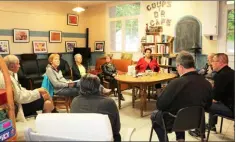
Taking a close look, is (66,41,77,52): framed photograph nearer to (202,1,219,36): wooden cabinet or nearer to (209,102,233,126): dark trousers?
(202,1,219,36): wooden cabinet

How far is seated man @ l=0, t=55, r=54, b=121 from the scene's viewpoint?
2531 mm

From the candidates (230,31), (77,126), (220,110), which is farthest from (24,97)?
(230,31)

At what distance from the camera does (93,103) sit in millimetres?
1917

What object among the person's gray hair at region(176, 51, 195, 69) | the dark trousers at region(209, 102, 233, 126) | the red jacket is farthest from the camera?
the red jacket

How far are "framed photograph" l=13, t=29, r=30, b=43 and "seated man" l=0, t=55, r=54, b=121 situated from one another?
3.05 meters

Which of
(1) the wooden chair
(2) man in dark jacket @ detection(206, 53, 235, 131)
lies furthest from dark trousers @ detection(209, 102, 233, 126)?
(1) the wooden chair

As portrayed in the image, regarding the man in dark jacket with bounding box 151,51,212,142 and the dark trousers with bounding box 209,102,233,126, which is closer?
the man in dark jacket with bounding box 151,51,212,142

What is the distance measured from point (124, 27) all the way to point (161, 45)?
4.98 ft

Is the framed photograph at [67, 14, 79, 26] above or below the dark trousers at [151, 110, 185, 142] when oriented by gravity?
above

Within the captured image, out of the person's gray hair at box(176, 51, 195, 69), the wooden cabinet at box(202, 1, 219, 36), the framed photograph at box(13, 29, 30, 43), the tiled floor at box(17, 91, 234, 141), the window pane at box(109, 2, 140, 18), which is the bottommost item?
the tiled floor at box(17, 91, 234, 141)

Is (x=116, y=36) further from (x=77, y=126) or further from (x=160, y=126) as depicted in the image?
(x=77, y=126)

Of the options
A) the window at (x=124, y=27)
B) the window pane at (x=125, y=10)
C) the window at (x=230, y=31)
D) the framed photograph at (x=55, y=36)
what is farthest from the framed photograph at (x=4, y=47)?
the window at (x=230, y=31)

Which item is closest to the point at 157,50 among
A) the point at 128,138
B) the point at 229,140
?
the point at 229,140

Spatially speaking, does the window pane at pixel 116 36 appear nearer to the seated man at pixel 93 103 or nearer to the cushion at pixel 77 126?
the seated man at pixel 93 103
